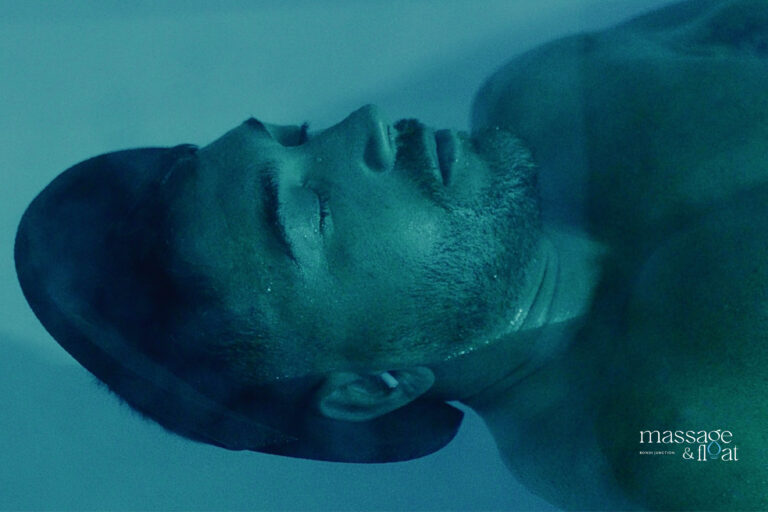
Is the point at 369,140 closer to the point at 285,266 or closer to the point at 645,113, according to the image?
the point at 285,266

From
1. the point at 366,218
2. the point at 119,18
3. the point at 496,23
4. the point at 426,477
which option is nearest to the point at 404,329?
the point at 366,218

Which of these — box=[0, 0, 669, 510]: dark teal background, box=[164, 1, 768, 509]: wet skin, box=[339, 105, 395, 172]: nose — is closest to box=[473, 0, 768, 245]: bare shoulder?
box=[164, 1, 768, 509]: wet skin

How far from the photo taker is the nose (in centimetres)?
83

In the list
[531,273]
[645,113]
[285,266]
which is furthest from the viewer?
[645,113]

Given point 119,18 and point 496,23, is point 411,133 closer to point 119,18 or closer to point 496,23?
point 496,23

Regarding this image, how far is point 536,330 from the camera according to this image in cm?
96

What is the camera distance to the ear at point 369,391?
90cm

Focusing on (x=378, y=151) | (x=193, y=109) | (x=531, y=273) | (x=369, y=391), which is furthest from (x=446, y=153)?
(x=193, y=109)

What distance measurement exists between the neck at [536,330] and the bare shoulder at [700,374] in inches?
3.2

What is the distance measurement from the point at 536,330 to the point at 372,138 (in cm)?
33

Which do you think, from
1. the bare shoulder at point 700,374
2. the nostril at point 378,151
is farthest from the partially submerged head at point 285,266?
the bare shoulder at point 700,374

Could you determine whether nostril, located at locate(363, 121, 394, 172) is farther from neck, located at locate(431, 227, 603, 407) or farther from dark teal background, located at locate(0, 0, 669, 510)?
dark teal background, located at locate(0, 0, 669, 510)

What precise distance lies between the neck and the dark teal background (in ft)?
0.78

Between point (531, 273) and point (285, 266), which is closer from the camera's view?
point (285, 266)
